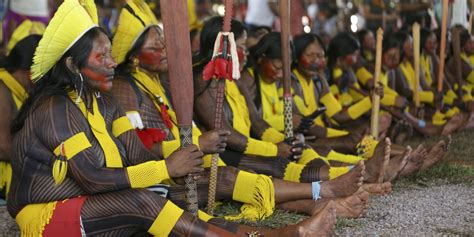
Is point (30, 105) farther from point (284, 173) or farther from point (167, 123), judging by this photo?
point (284, 173)

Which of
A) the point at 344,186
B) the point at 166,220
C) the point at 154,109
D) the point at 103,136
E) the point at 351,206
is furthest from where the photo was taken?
the point at 154,109

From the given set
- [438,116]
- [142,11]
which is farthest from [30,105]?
[438,116]

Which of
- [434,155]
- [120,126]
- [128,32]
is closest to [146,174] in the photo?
[120,126]

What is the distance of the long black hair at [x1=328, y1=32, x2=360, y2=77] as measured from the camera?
6.95 meters

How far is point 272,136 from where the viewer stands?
5.11 meters

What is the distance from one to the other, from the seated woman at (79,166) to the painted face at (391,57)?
4.10 meters

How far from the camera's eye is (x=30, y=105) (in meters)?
3.47

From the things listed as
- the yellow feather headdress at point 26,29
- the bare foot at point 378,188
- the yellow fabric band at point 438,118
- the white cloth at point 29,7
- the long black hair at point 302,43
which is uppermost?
the white cloth at point 29,7

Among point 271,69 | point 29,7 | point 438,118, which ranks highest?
point 29,7

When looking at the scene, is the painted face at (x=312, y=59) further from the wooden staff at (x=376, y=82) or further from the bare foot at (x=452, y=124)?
the bare foot at (x=452, y=124)

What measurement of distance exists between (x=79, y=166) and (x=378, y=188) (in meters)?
1.97

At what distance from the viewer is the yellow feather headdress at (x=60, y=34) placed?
3.42 meters

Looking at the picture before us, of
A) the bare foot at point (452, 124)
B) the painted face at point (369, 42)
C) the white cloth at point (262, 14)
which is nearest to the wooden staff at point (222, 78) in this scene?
the bare foot at point (452, 124)

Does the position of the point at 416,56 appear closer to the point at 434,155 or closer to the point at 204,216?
the point at 434,155
